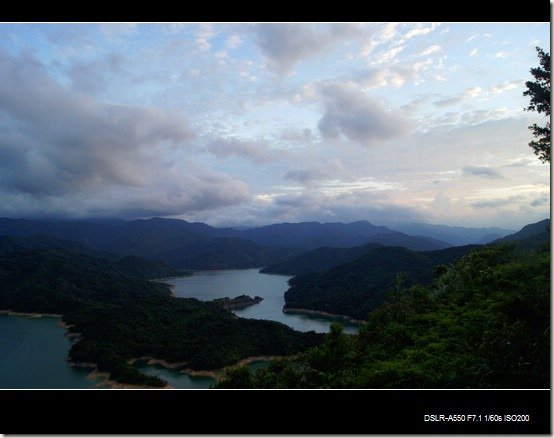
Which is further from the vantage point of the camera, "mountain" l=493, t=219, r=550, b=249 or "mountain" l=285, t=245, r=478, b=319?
"mountain" l=285, t=245, r=478, b=319

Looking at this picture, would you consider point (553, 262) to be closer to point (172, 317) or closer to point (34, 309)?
point (172, 317)

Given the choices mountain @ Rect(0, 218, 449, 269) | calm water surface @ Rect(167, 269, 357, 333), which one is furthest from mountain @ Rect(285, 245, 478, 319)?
mountain @ Rect(0, 218, 449, 269)

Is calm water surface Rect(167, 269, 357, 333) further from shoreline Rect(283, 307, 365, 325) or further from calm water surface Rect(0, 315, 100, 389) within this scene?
calm water surface Rect(0, 315, 100, 389)

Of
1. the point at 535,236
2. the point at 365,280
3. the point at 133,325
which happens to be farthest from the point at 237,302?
the point at 535,236

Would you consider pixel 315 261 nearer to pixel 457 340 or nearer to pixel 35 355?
pixel 35 355

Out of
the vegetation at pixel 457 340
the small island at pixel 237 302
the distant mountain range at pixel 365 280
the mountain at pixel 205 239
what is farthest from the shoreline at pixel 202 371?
the mountain at pixel 205 239

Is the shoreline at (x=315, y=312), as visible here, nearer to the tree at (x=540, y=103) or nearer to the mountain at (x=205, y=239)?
the tree at (x=540, y=103)

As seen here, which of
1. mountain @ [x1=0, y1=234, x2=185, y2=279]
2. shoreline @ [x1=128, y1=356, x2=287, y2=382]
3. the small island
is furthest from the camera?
mountain @ [x1=0, y1=234, x2=185, y2=279]
